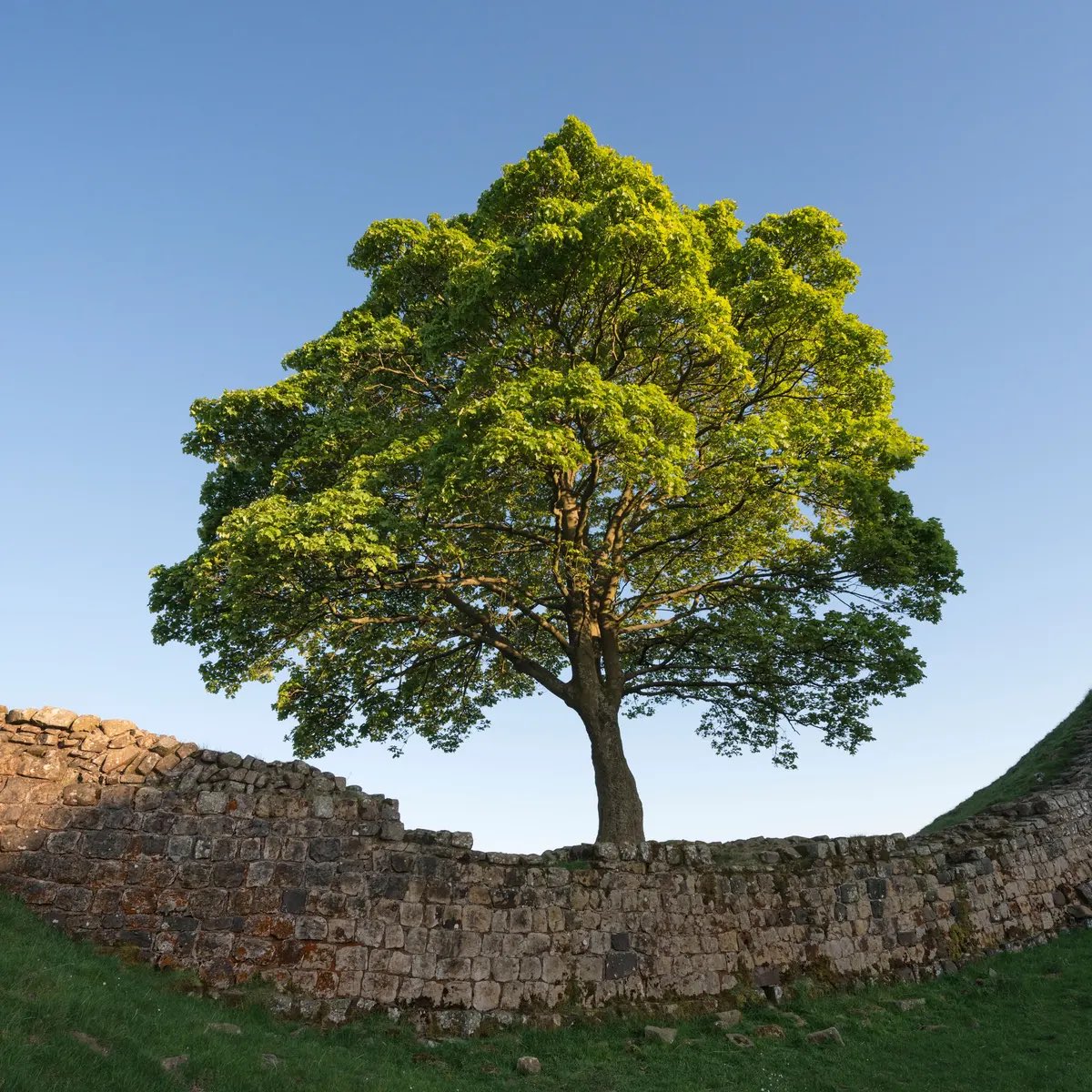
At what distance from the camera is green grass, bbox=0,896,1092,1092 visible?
7785 millimetres

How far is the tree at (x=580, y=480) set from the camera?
14.7 metres

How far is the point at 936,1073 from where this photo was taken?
1088 cm

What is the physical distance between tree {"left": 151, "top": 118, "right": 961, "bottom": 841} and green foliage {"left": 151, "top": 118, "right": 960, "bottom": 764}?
6cm

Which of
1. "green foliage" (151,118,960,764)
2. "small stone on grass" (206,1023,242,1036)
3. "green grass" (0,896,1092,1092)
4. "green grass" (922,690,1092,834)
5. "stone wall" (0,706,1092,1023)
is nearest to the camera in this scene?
"green grass" (0,896,1092,1092)

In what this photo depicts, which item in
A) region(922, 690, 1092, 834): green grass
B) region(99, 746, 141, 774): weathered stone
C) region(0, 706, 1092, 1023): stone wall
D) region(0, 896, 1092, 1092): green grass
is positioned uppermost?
region(922, 690, 1092, 834): green grass

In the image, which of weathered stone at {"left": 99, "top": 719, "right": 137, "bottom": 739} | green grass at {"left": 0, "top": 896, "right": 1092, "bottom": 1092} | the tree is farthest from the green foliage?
green grass at {"left": 0, "top": 896, "right": 1092, "bottom": 1092}

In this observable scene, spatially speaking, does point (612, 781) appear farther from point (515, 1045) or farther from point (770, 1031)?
point (515, 1045)

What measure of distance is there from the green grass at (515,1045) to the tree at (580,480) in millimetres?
4821

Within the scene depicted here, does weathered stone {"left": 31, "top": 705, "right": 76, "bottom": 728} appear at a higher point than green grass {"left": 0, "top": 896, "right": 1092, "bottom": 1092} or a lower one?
higher

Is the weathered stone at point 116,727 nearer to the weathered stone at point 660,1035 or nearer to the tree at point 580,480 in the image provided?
the tree at point 580,480

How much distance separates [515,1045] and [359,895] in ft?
9.23

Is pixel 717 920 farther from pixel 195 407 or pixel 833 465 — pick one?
pixel 195 407

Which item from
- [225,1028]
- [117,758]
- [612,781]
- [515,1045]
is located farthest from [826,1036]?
[117,758]

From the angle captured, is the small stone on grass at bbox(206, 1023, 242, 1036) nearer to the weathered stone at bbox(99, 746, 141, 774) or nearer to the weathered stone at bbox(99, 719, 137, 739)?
the weathered stone at bbox(99, 746, 141, 774)
